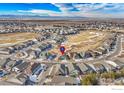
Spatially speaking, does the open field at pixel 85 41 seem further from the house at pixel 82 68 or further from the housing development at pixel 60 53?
the house at pixel 82 68

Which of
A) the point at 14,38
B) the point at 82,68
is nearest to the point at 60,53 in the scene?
the point at 82,68

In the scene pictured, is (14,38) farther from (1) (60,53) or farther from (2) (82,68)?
(2) (82,68)

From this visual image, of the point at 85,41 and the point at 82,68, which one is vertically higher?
the point at 85,41

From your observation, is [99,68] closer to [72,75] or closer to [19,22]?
[72,75]

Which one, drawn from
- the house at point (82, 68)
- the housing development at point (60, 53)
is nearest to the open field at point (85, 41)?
the housing development at point (60, 53)

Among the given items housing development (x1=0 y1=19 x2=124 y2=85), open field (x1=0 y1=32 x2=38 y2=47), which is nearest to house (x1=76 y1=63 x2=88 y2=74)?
housing development (x1=0 y1=19 x2=124 y2=85)

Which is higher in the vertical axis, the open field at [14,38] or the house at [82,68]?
the open field at [14,38]

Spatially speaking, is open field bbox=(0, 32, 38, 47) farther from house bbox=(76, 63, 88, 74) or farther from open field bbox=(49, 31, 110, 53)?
house bbox=(76, 63, 88, 74)
